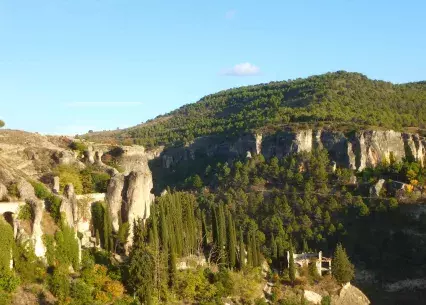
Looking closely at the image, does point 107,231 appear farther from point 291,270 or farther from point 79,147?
point 291,270

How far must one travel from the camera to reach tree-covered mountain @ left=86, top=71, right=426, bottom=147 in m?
112

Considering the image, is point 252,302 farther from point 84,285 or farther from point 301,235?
point 301,235

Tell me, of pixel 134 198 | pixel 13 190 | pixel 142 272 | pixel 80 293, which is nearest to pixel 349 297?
pixel 134 198

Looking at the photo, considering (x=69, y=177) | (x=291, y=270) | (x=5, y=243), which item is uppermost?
(x=69, y=177)

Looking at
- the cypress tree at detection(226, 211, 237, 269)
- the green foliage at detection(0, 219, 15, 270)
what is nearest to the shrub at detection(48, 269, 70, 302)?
the green foliage at detection(0, 219, 15, 270)

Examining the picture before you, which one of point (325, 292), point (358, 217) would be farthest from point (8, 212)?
point (358, 217)

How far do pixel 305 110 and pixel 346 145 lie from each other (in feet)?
73.3

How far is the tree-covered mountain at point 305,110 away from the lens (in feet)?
366

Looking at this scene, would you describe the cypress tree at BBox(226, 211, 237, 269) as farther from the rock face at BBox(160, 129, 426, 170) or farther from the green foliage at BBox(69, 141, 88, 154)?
the rock face at BBox(160, 129, 426, 170)

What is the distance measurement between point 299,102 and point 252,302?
86.9 metres

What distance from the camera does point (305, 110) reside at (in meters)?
119

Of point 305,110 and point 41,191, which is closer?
point 41,191

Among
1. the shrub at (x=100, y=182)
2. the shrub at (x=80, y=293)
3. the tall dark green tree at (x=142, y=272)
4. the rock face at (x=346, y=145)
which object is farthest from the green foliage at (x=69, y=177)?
the rock face at (x=346, y=145)

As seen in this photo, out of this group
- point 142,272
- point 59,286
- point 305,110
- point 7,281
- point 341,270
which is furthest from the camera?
point 305,110
